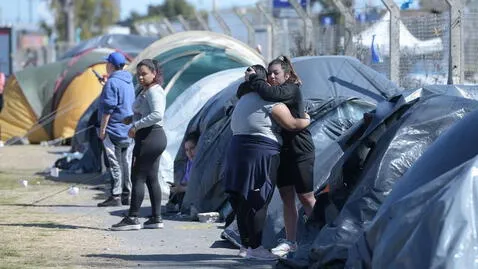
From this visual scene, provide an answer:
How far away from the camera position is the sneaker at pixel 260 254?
→ 344 inches

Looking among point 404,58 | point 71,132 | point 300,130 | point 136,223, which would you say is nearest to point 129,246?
point 136,223

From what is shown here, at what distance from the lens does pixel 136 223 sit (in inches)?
421

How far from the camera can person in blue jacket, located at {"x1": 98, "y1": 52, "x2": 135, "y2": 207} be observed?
40.6 feet

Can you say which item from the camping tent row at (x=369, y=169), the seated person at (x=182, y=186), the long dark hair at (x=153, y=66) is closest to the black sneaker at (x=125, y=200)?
the seated person at (x=182, y=186)

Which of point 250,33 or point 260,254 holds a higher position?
point 250,33

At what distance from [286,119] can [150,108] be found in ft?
7.09

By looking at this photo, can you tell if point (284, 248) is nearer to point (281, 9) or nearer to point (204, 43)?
point (204, 43)

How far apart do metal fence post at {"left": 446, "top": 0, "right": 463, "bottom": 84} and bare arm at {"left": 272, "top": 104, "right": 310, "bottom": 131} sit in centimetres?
391

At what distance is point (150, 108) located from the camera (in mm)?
10367

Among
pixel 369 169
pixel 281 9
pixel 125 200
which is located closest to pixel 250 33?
pixel 281 9

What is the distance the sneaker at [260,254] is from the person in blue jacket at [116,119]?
389 cm

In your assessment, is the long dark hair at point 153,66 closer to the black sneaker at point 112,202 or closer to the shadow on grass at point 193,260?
the shadow on grass at point 193,260

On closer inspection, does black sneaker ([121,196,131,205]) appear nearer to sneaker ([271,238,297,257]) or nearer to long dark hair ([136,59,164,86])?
long dark hair ([136,59,164,86])

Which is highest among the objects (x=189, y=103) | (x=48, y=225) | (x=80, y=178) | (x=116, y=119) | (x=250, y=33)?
(x=250, y=33)
